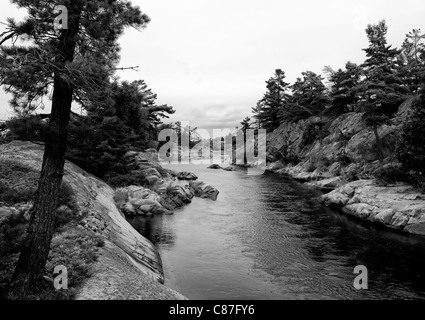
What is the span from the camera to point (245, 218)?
27.7 metres

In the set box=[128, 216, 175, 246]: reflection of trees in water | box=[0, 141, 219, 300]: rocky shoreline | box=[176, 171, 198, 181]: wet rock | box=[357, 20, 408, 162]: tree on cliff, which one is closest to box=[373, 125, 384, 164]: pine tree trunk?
box=[357, 20, 408, 162]: tree on cliff

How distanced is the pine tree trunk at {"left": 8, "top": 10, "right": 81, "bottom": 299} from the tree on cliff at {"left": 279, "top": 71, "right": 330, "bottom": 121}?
201 feet

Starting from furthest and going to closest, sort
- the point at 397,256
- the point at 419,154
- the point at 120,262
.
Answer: the point at 419,154, the point at 397,256, the point at 120,262

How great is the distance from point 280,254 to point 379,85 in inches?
1094

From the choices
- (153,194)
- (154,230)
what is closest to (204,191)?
(153,194)

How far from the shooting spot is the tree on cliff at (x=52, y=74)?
338 inches

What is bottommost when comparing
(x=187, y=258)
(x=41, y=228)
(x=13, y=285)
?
(x=187, y=258)

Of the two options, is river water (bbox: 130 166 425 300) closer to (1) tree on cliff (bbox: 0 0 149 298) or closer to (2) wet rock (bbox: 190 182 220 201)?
(2) wet rock (bbox: 190 182 220 201)

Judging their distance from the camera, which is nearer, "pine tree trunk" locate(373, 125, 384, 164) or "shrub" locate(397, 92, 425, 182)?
"shrub" locate(397, 92, 425, 182)

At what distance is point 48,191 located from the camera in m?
9.49

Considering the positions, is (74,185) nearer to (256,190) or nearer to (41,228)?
(41,228)

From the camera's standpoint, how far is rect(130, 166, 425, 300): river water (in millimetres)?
14648

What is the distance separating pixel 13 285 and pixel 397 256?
794 inches
